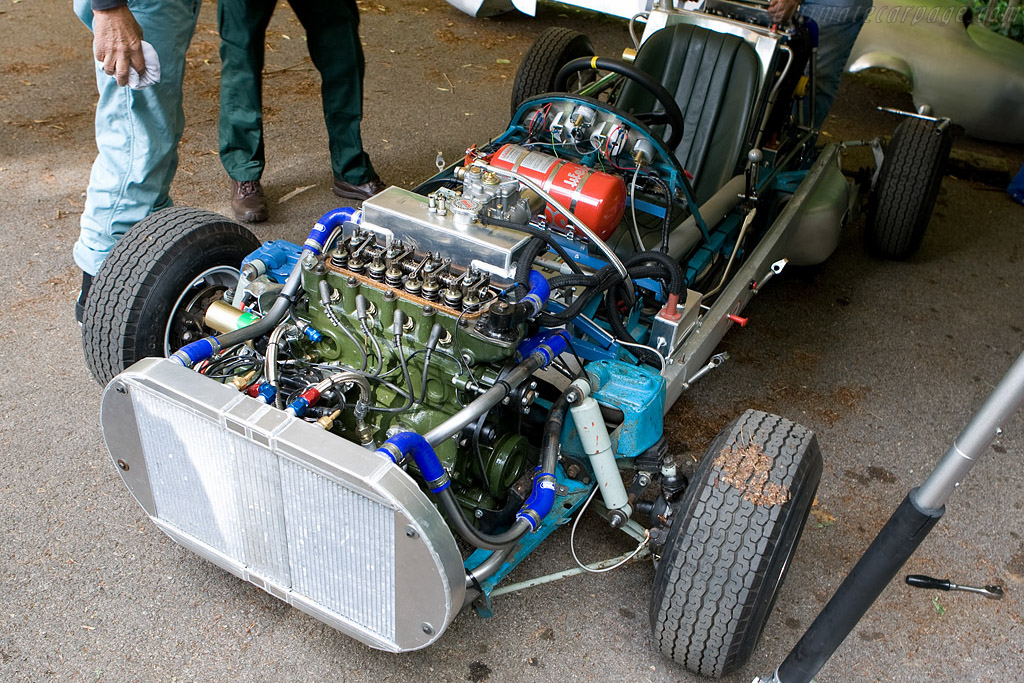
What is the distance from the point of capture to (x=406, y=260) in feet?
8.01

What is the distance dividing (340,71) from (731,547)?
320cm

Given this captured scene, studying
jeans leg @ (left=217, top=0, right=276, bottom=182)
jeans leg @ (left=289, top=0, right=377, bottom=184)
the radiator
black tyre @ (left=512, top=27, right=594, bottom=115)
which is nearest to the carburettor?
the radiator

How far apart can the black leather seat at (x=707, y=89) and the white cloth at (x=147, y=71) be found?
200 cm

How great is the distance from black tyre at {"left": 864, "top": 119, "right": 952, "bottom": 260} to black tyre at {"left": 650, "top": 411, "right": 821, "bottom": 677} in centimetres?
255

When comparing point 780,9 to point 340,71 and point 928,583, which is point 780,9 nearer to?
point 340,71

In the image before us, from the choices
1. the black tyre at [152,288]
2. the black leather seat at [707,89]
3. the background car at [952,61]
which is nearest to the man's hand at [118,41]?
the black tyre at [152,288]

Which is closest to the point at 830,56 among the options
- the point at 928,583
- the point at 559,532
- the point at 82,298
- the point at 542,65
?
the point at 542,65

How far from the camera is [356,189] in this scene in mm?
4586

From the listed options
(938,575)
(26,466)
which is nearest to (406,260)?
(26,466)

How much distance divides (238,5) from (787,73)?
2555 millimetres

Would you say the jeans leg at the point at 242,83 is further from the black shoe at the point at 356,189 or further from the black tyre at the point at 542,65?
the black tyre at the point at 542,65

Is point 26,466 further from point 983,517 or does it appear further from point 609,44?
point 609,44

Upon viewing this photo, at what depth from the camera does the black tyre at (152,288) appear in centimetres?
265

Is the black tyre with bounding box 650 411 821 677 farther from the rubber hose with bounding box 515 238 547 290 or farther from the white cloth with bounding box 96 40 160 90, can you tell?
the white cloth with bounding box 96 40 160 90
